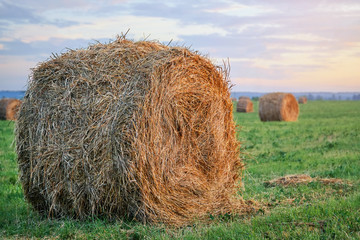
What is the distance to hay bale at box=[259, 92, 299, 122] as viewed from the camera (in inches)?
971

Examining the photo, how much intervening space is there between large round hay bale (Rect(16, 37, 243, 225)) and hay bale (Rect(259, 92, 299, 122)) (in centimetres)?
1824

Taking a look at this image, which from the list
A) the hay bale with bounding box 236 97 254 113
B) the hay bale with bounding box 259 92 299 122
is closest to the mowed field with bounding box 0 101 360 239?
the hay bale with bounding box 259 92 299 122

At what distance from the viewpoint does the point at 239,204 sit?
22.1ft

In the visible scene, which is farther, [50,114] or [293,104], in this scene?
[293,104]

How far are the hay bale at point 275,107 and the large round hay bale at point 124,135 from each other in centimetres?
1824

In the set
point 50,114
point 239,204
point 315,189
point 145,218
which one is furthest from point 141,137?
point 315,189

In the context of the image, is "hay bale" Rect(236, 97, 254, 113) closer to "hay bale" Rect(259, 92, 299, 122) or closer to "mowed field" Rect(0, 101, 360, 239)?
"hay bale" Rect(259, 92, 299, 122)

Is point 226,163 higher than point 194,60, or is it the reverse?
point 194,60

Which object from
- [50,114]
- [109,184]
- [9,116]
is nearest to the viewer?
[109,184]

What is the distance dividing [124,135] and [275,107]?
20.3 metres

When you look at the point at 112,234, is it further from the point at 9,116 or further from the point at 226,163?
the point at 9,116

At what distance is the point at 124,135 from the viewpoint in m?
5.55

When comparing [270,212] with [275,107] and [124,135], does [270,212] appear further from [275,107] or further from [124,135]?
[275,107]

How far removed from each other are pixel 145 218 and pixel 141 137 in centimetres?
120
